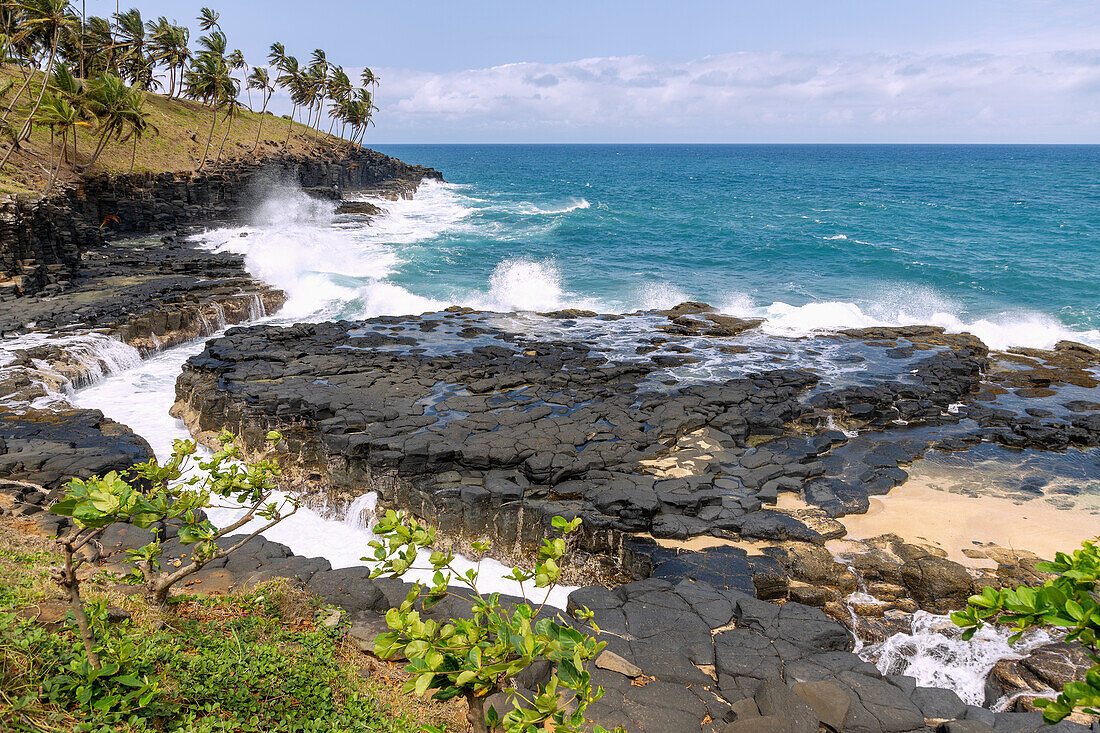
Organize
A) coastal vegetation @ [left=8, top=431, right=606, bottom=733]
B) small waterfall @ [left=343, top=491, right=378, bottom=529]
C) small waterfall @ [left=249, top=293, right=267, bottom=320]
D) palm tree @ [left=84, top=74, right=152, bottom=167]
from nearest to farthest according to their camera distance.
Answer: coastal vegetation @ [left=8, top=431, right=606, bottom=733]
small waterfall @ [left=343, top=491, right=378, bottom=529]
small waterfall @ [left=249, top=293, right=267, bottom=320]
palm tree @ [left=84, top=74, right=152, bottom=167]

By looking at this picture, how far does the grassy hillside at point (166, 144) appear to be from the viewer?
35.3m

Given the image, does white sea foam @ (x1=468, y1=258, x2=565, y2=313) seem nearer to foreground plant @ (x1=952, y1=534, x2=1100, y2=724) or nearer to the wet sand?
the wet sand

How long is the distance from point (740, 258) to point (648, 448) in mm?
31128

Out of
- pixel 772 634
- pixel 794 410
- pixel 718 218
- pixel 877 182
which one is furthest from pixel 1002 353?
pixel 877 182

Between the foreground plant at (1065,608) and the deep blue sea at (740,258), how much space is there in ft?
74.6

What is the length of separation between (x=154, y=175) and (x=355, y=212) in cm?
1667

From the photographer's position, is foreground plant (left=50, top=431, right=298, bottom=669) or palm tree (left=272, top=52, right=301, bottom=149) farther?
palm tree (left=272, top=52, right=301, bottom=149)

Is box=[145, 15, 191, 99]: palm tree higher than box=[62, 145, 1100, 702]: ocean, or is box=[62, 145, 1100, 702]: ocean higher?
box=[145, 15, 191, 99]: palm tree

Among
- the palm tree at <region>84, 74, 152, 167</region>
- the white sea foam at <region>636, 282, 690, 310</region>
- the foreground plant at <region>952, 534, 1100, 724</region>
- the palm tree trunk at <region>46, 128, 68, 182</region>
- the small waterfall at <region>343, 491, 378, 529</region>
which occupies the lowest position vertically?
the small waterfall at <region>343, 491, 378, 529</region>

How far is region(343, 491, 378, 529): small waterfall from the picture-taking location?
502 inches

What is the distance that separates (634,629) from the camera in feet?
26.7

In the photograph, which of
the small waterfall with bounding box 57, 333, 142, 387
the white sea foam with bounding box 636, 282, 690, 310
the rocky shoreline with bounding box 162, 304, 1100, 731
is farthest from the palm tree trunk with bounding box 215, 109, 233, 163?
the rocky shoreline with bounding box 162, 304, 1100, 731

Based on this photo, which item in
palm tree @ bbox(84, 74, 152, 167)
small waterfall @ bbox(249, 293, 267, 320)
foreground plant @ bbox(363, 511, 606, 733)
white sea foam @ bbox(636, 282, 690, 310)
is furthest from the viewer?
palm tree @ bbox(84, 74, 152, 167)

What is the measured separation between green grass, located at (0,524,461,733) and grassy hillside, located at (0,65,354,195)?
1242 inches
